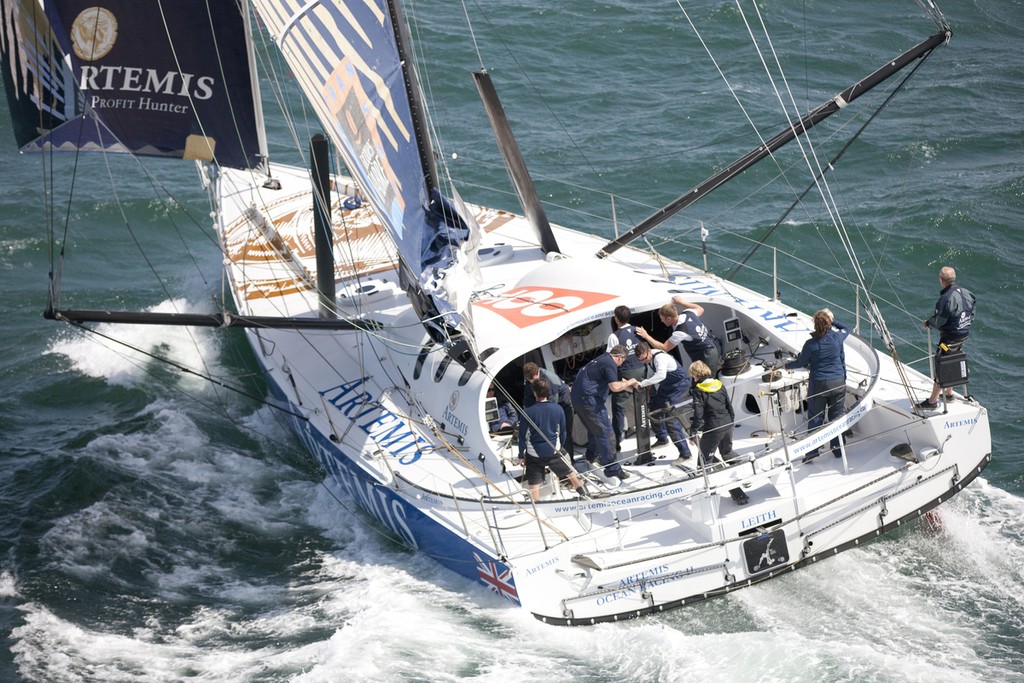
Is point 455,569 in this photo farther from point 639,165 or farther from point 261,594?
point 639,165

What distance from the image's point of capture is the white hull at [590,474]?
9.48 meters

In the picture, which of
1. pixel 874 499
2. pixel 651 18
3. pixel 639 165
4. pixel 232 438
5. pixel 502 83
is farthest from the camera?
pixel 651 18

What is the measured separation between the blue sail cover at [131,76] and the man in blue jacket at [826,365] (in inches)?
270

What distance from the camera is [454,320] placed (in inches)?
405

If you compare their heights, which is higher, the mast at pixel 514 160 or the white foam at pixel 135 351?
the mast at pixel 514 160

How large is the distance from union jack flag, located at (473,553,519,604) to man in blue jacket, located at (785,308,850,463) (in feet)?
9.23

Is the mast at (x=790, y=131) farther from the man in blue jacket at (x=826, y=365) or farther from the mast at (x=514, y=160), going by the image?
the man in blue jacket at (x=826, y=365)

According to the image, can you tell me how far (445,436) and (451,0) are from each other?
1563 centimetres

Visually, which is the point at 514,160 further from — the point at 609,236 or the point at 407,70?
the point at 609,236

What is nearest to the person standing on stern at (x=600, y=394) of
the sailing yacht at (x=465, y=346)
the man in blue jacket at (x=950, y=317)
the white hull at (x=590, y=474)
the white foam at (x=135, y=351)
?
the sailing yacht at (x=465, y=346)

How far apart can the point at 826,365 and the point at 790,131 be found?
2.48 metres

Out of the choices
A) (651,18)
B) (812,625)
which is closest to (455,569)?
(812,625)

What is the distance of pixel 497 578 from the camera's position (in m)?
9.59

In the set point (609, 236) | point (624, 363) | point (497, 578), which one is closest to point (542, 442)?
point (624, 363)
